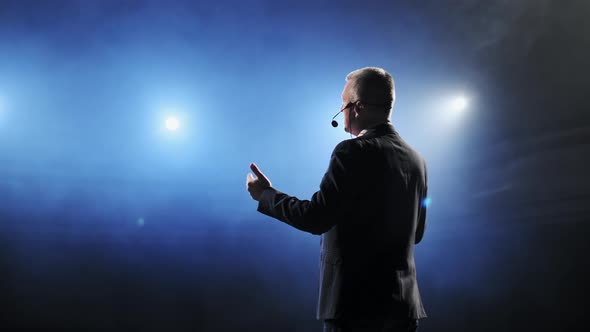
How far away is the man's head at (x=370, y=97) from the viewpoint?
1.23m

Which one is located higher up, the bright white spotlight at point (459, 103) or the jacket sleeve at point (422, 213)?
the bright white spotlight at point (459, 103)

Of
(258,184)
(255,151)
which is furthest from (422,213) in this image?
(255,151)

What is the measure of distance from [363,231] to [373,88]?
1.63 ft

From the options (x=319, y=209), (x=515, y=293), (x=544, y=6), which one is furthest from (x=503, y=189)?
(x=319, y=209)

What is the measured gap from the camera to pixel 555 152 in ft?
11.1

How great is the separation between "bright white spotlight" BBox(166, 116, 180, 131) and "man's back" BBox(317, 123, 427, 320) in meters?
2.41

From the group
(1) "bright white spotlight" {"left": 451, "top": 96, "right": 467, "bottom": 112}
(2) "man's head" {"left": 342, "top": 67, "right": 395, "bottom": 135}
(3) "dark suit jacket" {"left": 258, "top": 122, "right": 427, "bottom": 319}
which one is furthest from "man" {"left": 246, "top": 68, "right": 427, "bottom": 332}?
(1) "bright white spotlight" {"left": 451, "top": 96, "right": 467, "bottom": 112}

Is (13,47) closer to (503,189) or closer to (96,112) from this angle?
(96,112)

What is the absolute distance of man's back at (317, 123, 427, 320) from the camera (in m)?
1.03

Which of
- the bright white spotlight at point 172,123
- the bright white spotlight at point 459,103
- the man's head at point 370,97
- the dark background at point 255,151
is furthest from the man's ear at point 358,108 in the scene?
the bright white spotlight at point 459,103

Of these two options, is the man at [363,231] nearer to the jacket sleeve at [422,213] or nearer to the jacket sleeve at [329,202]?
the jacket sleeve at [329,202]

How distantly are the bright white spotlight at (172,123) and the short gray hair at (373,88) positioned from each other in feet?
7.56

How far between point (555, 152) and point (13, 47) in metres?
4.82

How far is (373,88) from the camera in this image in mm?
1222
